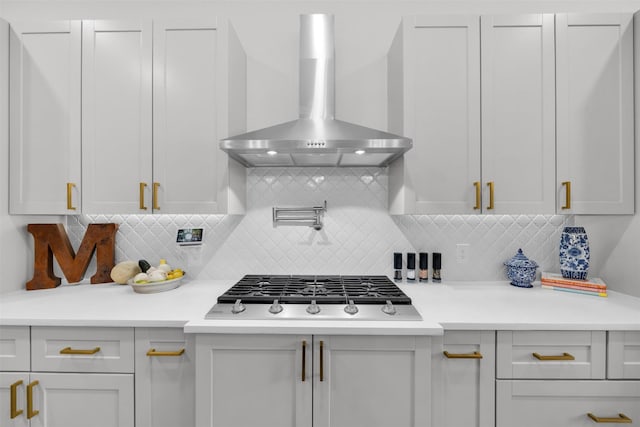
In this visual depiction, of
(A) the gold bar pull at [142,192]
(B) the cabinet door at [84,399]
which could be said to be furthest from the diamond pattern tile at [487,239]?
(B) the cabinet door at [84,399]

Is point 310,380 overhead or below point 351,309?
below

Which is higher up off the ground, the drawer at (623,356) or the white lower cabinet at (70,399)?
the drawer at (623,356)

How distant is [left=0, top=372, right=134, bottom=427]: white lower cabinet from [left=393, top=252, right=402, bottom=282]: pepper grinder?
1.51 metres

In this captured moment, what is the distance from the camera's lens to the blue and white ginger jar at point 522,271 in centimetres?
190

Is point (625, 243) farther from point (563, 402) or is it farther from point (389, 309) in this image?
point (389, 309)

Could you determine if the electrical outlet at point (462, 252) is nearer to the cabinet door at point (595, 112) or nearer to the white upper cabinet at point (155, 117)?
the cabinet door at point (595, 112)

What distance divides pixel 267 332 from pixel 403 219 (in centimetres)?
121

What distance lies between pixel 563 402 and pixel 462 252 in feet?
3.03

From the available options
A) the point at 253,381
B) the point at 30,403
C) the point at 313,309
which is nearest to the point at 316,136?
the point at 313,309

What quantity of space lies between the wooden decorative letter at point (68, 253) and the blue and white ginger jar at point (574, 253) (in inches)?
112

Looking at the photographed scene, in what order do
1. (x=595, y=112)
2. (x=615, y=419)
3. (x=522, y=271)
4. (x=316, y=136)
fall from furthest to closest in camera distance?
(x=522, y=271), (x=595, y=112), (x=316, y=136), (x=615, y=419)

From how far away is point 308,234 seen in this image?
2092 mm

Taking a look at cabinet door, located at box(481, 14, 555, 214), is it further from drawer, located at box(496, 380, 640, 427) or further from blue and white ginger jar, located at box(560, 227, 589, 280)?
drawer, located at box(496, 380, 640, 427)

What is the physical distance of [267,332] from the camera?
127 centimetres
